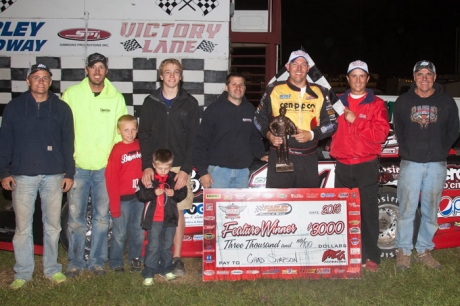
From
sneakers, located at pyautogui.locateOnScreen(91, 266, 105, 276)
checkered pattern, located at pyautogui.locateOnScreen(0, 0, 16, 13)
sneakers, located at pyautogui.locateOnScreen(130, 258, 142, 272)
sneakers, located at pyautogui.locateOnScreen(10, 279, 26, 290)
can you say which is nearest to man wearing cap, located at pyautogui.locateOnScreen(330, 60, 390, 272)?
sneakers, located at pyautogui.locateOnScreen(130, 258, 142, 272)

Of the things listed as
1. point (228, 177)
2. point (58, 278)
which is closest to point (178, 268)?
point (228, 177)

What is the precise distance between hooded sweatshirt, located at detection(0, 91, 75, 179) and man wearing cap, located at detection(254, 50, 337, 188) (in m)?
1.72

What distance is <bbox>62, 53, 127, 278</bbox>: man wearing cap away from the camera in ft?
12.9

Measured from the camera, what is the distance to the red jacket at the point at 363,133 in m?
3.93

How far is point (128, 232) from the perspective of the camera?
421cm

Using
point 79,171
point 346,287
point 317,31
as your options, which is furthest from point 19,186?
point 317,31

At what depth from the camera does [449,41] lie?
97.5 ft

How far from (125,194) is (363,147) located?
2.14m

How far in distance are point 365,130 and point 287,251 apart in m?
1.25

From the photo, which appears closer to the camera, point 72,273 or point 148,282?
point 148,282

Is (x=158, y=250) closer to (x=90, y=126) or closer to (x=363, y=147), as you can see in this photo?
(x=90, y=126)

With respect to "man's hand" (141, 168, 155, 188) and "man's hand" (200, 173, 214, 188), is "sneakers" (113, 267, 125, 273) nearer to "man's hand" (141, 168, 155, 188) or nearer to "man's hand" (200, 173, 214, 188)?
"man's hand" (141, 168, 155, 188)

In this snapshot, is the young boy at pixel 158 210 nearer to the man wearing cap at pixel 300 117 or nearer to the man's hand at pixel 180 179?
A: the man's hand at pixel 180 179

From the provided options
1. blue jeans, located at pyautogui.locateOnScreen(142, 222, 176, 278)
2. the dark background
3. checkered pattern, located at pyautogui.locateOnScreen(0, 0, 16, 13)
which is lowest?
blue jeans, located at pyautogui.locateOnScreen(142, 222, 176, 278)
